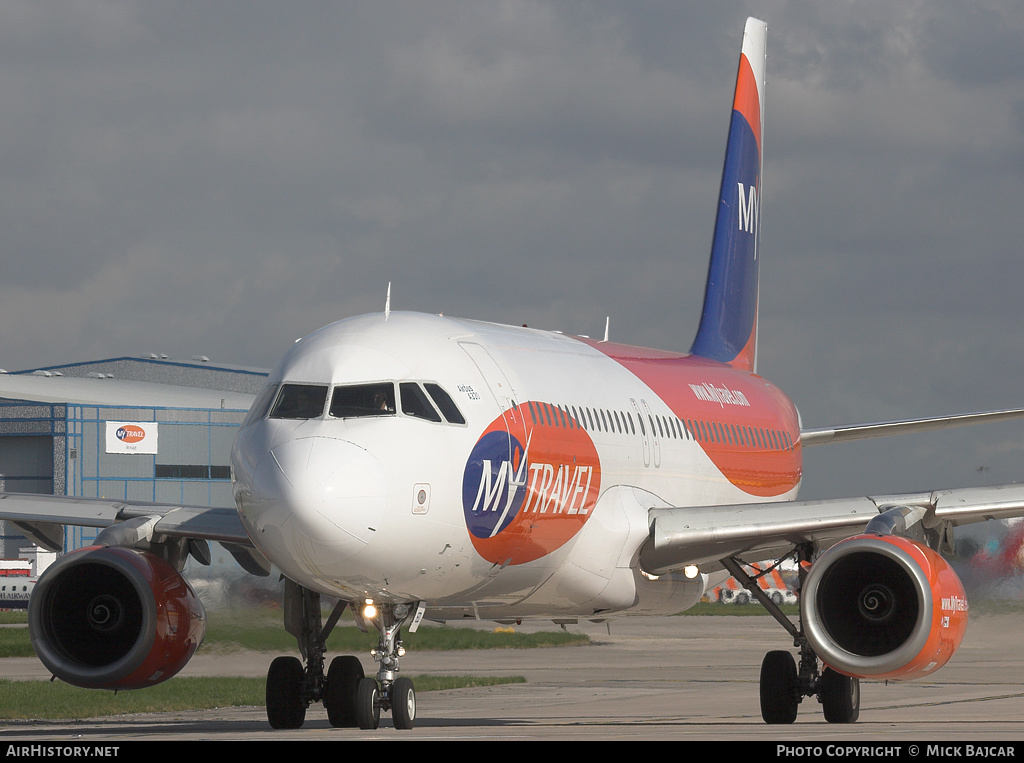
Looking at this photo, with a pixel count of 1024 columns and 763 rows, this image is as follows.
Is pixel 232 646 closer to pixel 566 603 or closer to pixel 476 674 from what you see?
pixel 476 674

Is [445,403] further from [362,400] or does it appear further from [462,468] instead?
[362,400]

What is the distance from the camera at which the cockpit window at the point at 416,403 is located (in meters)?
15.0

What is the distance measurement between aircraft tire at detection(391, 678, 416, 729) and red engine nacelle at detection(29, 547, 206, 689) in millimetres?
2913

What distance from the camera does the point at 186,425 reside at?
7225 centimetres

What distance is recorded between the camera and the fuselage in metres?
14.1

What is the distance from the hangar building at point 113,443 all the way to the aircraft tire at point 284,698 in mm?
49164

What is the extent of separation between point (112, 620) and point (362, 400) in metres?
4.66

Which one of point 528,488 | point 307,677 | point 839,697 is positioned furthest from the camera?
point 839,697

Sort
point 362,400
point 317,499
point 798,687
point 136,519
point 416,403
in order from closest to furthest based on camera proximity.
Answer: point 317,499, point 362,400, point 416,403, point 136,519, point 798,687

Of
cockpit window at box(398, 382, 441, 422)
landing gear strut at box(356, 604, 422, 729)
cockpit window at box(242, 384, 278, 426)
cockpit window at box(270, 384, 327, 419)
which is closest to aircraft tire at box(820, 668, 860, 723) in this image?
landing gear strut at box(356, 604, 422, 729)

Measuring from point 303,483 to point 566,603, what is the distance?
5.71 metres

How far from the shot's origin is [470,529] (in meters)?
15.3

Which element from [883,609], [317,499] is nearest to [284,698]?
[317,499]

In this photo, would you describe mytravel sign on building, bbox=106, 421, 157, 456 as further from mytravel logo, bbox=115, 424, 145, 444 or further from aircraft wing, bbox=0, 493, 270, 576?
aircraft wing, bbox=0, 493, 270, 576
